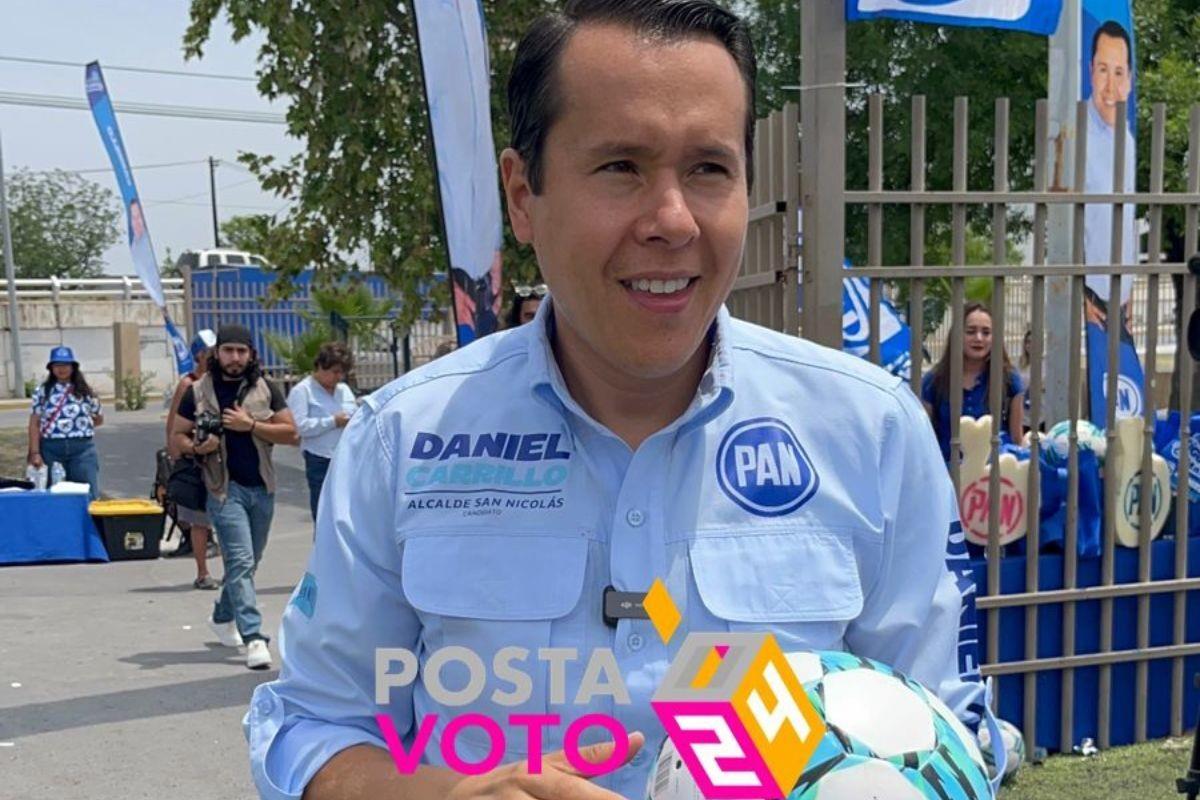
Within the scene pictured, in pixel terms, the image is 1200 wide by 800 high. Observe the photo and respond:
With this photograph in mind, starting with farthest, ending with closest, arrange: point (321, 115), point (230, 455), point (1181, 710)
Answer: point (321, 115) < point (230, 455) < point (1181, 710)

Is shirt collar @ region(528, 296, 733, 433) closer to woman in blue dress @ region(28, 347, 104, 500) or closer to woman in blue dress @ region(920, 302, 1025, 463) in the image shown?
woman in blue dress @ region(920, 302, 1025, 463)

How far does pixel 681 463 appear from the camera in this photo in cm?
162

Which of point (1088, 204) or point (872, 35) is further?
point (872, 35)

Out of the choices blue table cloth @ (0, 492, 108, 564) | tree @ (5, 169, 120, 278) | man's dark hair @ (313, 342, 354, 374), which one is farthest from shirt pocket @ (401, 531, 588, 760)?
tree @ (5, 169, 120, 278)

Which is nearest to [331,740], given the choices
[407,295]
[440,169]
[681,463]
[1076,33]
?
[681,463]

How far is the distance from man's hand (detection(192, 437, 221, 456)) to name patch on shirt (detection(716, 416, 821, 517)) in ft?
22.8

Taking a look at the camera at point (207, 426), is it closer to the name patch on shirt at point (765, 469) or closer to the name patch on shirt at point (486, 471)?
the name patch on shirt at point (486, 471)

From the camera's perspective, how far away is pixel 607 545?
1.58m

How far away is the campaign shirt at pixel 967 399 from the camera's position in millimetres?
5668

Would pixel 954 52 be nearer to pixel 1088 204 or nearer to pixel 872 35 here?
pixel 872 35

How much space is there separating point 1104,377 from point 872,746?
501 centimetres

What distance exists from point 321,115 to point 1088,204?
401 inches

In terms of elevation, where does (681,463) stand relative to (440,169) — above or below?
below

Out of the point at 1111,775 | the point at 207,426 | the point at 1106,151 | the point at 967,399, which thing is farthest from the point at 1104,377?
the point at 207,426
